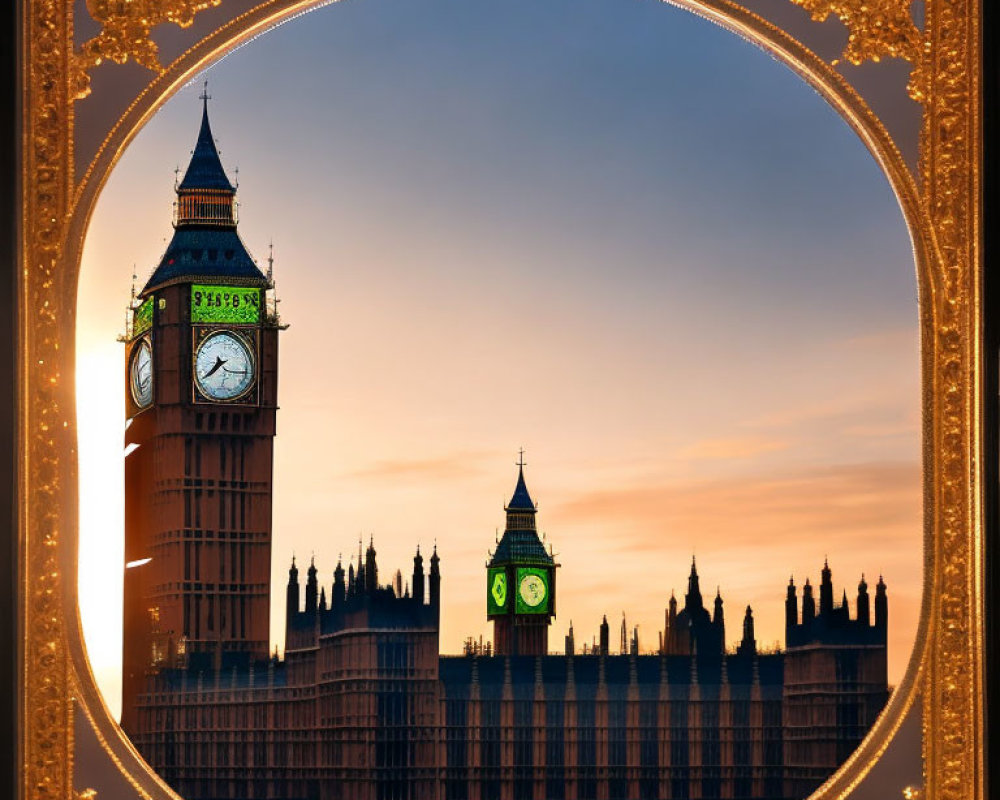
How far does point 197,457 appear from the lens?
3256 mm

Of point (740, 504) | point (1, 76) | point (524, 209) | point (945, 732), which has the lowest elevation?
point (945, 732)

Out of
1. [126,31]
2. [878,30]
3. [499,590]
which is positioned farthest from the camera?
[499,590]

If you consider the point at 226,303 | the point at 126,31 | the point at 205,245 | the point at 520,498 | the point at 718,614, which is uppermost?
the point at 126,31

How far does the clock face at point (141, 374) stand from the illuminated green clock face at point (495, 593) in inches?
37.0

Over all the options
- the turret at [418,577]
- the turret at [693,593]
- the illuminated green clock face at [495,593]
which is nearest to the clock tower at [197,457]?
the turret at [418,577]

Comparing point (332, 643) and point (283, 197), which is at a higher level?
point (283, 197)

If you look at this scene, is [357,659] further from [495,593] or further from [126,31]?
[126,31]

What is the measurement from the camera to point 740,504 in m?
3.31

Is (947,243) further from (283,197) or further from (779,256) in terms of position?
(283,197)

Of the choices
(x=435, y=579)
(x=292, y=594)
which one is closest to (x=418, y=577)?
(x=435, y=579)

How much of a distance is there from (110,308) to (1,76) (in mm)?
574

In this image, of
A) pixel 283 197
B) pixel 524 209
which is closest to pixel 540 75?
pixel 524 209

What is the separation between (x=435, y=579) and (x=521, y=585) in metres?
0.23

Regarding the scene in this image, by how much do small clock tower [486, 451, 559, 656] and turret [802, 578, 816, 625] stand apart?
2.01 ft
